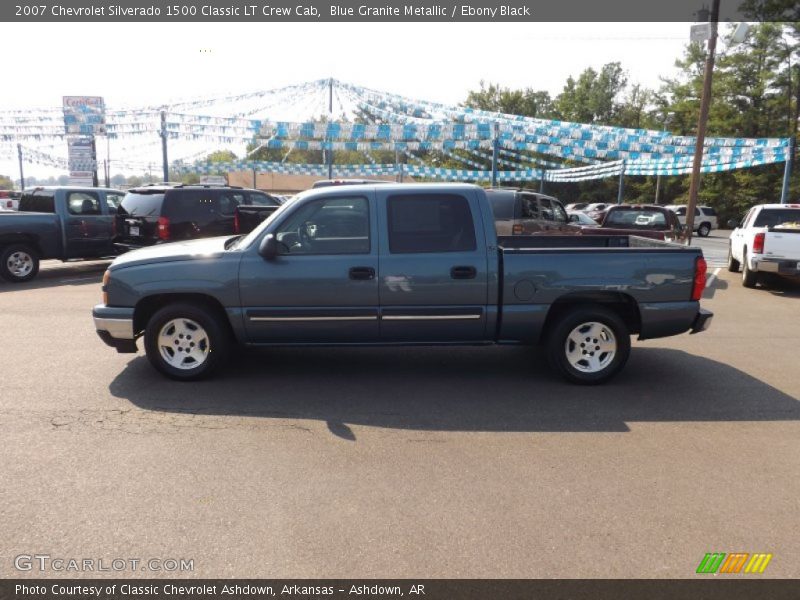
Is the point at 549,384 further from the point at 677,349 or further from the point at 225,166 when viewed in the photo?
the point at 225,166

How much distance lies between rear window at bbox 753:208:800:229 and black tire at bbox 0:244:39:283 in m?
15.0

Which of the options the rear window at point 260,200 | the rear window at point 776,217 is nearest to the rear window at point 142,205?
the rear window at point 260,200

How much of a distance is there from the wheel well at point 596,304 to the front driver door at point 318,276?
171cm

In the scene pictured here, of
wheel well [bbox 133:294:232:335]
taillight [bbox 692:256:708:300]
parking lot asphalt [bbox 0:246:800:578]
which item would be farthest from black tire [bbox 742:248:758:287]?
wheel well [bbox 133:294:232:335]

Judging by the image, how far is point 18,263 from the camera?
12047mm

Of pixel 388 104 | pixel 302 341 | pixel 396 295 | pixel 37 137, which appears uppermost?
pixel 388 104

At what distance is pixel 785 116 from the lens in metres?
44.4

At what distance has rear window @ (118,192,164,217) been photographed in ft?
40.1

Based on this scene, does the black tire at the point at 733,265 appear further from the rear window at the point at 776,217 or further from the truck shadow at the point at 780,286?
the rear window at the point at 776,217

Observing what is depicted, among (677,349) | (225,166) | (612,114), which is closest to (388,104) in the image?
(225,166)

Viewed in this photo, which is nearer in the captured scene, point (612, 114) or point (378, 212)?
point (378, 212)

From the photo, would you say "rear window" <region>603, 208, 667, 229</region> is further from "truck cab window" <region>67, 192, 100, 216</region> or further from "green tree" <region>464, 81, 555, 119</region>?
"green tree" <region>464, 81, 555, 119</region>

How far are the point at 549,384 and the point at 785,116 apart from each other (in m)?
48.9

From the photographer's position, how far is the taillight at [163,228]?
1205cm
